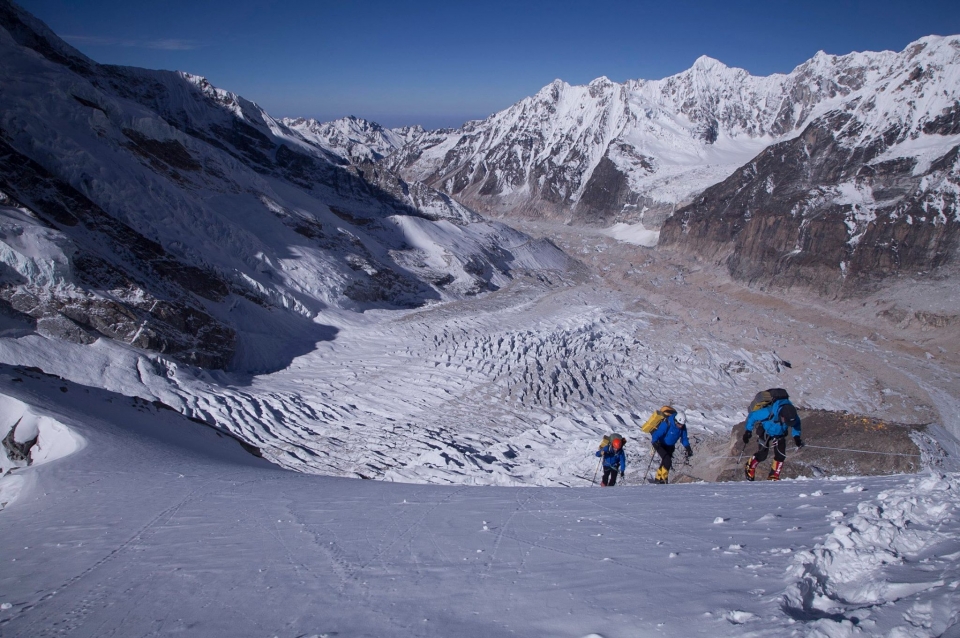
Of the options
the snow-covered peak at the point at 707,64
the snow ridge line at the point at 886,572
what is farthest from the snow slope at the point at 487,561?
the snow-covered peak at the point at 707,64

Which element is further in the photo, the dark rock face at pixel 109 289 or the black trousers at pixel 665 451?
the dark rock face at pixel 109 289

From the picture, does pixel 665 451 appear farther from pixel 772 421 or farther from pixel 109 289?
pixel 109 289

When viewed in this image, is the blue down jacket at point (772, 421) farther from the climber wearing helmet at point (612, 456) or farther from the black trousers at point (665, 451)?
the climber wearing helmet at point (612, 456)

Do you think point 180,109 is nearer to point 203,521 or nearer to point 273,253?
point 273,253

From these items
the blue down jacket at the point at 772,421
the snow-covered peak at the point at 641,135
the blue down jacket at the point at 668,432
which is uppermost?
the snow-covered peak at the point at 641,135

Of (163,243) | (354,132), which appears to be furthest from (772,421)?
(354,132)

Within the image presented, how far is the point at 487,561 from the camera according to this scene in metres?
4.12

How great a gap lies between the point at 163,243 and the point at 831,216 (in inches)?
1624

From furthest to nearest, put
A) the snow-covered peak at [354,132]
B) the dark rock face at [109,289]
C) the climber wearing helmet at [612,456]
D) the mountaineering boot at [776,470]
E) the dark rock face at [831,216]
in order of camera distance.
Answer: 1. the snow-covered peak at [354,132]
2. the dark rock face at [831,216]
3. the dark rock face at [109,289]
4. the climber wearing helmet at [612,456]
5. the mountaineering boot at [776,470]

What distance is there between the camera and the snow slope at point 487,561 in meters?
2.95

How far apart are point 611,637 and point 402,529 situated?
277cm

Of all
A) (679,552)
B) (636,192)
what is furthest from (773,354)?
(636,192)

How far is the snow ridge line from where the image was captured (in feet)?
8.09

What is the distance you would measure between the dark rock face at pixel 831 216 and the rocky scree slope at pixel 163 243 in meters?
20.6
